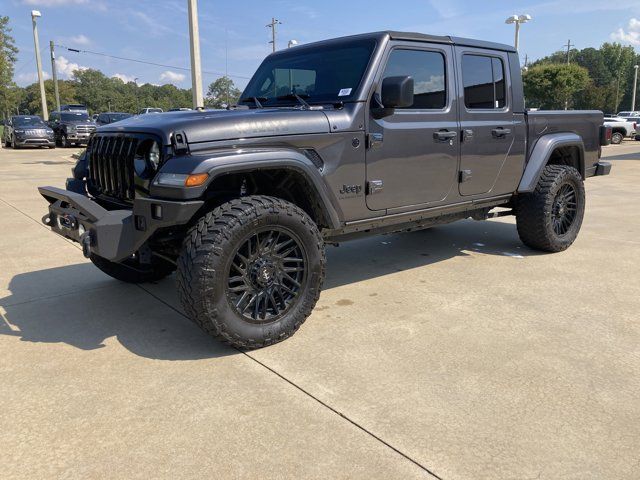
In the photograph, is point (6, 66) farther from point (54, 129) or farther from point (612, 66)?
point (612, 66)

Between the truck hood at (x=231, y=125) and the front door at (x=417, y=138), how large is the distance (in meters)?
0.52

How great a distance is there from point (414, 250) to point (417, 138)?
1.96 m

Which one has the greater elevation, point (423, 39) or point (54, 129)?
point (423, 39)

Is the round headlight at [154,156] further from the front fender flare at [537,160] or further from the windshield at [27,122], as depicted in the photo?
the windshield at [27,122]

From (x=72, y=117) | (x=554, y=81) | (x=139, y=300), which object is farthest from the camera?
(x=554, y=81)

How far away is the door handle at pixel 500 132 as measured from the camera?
4555 mm

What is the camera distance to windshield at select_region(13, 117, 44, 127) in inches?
898

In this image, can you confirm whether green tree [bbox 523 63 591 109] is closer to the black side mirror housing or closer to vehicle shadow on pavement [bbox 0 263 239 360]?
the black side mirror housing

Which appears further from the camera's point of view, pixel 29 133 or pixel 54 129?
pixel 54 129

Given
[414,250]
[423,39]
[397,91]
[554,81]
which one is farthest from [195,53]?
[554,81]

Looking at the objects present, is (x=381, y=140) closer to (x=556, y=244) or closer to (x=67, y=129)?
(x=556, y=244)

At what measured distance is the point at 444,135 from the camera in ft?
13.5

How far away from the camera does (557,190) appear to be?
5.19 meters

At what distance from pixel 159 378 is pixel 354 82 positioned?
7.65ft
